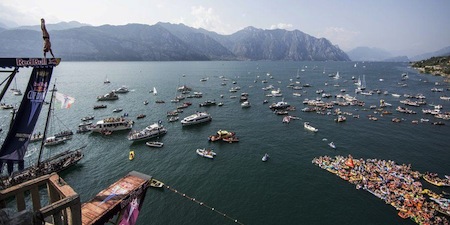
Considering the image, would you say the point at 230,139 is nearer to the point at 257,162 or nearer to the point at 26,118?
the point at 257,162

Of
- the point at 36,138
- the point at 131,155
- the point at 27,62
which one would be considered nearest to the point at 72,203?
the point at 27,62

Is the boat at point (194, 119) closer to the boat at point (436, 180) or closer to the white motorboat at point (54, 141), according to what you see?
the white motorboat at point (54, 141)

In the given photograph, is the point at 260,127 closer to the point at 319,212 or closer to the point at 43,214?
the point at 319,212

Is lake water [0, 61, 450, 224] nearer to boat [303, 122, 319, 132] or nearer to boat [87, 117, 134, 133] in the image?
boat [303, 122, 319, 132]

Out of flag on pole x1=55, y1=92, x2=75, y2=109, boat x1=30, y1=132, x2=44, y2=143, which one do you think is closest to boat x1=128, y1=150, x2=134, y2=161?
flag on pole x1=55, y1=92, x2=75, y2=109

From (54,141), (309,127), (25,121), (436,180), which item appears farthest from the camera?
(309,127)
